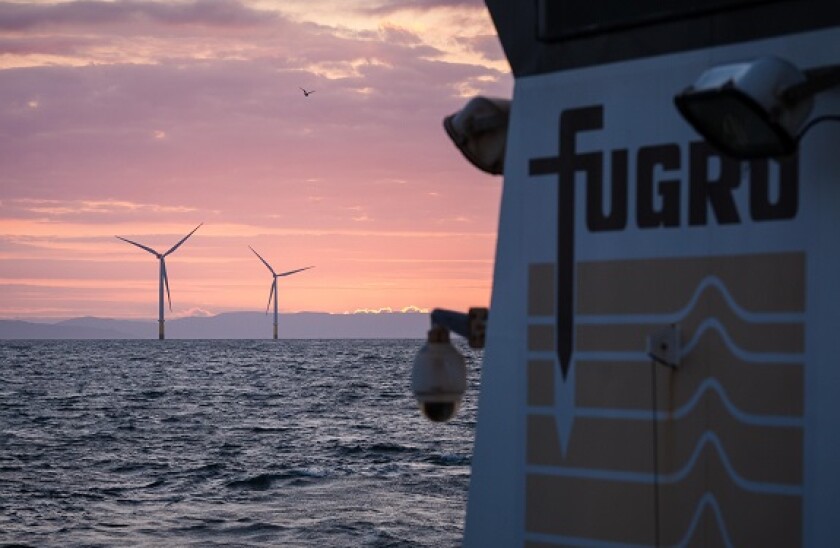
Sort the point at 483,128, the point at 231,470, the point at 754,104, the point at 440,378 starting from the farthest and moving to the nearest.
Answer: the point at 231,470 → the point at 483,128 → the point at 440,378 → the point at 754,104

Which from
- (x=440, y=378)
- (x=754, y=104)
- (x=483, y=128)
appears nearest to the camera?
(x=754, y=104)

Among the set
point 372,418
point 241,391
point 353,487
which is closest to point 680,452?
point 353,487

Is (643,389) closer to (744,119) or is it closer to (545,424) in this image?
(545,424)

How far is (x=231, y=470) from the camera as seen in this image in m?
52.7

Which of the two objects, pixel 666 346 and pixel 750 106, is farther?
pixel 666 346

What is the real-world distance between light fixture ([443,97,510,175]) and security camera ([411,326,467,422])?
1.07 m

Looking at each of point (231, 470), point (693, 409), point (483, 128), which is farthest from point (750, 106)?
point (231, 470)

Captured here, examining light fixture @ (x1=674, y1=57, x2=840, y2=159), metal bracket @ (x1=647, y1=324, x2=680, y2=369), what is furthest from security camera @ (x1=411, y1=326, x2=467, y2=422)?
light fixture @ (x1=674, y1=57, x2=840, y2=159)

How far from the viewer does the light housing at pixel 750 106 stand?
16.8ft

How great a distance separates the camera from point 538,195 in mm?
6668

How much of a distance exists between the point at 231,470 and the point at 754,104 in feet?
161

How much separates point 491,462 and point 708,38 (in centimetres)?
242

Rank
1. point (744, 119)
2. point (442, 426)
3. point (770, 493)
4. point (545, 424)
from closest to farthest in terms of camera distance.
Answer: point (744, 119), point (770, 493), point (545, 424), point (442, 426)

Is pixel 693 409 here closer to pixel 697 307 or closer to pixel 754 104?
pixel 697 307
